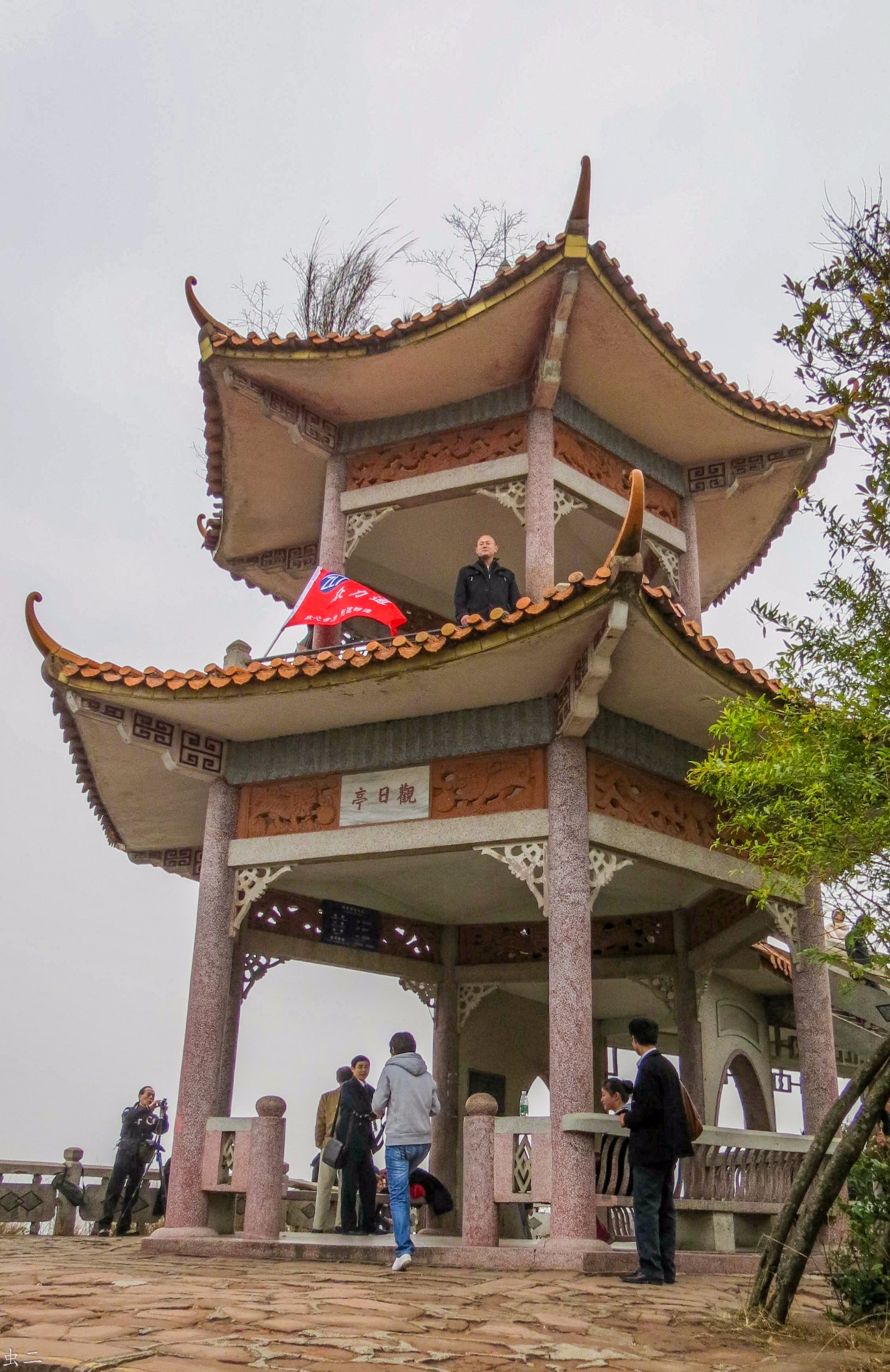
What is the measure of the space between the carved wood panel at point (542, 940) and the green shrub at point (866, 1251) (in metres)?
6.77

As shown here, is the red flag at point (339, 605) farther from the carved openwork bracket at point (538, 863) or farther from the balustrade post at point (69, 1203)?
the balustrade post at point (69, 1203)

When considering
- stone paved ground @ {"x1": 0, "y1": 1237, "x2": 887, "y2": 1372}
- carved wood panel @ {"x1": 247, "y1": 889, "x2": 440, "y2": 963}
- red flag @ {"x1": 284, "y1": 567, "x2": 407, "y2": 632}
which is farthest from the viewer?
carved wood panel @ {"x1": 247, "y1": 889, "x2": 440, "y2": 963}

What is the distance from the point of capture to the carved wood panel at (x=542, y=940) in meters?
12.9

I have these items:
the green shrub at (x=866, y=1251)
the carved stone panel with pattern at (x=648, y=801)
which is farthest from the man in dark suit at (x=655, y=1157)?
the carved stone panel with pattern at (x=648, y=801)

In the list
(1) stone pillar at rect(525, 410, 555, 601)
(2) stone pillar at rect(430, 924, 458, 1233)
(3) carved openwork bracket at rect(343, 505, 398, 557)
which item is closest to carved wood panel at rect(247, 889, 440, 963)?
(2) stone pillar at rect(430, 924, 458, 1233)

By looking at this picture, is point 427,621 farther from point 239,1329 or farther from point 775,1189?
point 239,1329

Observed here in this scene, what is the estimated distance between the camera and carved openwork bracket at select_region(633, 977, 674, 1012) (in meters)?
12.6

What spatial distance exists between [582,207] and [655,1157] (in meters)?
6.77

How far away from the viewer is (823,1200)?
18.1 feet

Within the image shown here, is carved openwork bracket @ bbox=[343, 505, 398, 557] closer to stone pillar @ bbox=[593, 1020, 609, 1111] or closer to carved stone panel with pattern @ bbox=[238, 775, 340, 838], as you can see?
carved stone panel with pattern @ bbox=[238, 775, 340, 838]

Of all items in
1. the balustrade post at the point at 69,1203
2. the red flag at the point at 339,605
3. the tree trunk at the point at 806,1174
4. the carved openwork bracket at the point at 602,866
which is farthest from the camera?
the balustrade post at the point at 69,1203

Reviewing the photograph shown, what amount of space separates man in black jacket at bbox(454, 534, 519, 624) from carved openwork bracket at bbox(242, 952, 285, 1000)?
3.90m

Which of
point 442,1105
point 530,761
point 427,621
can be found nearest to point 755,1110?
point 442,1105

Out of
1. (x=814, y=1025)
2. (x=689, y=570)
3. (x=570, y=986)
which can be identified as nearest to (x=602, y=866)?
(x=570, y=986)
